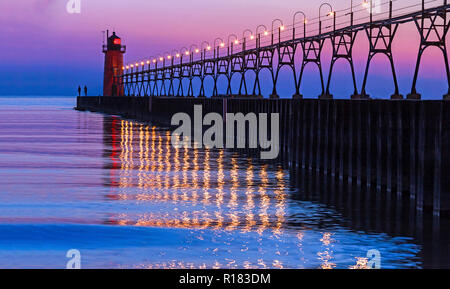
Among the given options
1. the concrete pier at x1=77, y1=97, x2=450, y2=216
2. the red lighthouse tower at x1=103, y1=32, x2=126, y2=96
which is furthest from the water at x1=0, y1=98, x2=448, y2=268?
the red lighthouse tower at x1=103, y1=32, x2=126, y2=96

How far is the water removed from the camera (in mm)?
15867

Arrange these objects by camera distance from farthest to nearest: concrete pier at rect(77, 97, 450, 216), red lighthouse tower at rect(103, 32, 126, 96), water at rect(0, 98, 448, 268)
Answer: red lighthouse tower at rect(103, 32, 126, 96) → concrete pier at rect(77, 97, 450, 216) → water at rect(0, 98, 448, 268)

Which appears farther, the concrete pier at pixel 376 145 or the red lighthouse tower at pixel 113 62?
the red lighthouse tower at pixel 113 62

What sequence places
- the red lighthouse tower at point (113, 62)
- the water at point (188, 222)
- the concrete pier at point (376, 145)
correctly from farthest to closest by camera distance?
the red lighthouse tower at point (113, 62), the concrete pier at point (376, 145), the water at point (188, 222)

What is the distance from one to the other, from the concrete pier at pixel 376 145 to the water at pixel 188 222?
1.03 metres

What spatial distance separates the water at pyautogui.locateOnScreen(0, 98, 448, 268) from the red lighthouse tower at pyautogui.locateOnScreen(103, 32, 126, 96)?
458 feet

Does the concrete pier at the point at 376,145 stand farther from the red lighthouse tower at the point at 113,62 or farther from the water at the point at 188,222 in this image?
the red lighthouse tower at the point at 113,62

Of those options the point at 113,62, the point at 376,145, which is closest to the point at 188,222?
the point at 376,145

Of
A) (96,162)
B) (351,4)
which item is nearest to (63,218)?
(96,162)

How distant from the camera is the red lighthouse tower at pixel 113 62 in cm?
17125

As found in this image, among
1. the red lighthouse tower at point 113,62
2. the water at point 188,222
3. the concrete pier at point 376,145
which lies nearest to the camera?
the water at point 188,222

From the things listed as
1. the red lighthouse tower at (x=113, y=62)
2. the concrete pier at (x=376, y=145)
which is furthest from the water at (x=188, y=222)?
the red lighthouse tower at (x=113, y=62)

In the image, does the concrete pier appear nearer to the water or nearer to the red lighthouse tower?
the water
